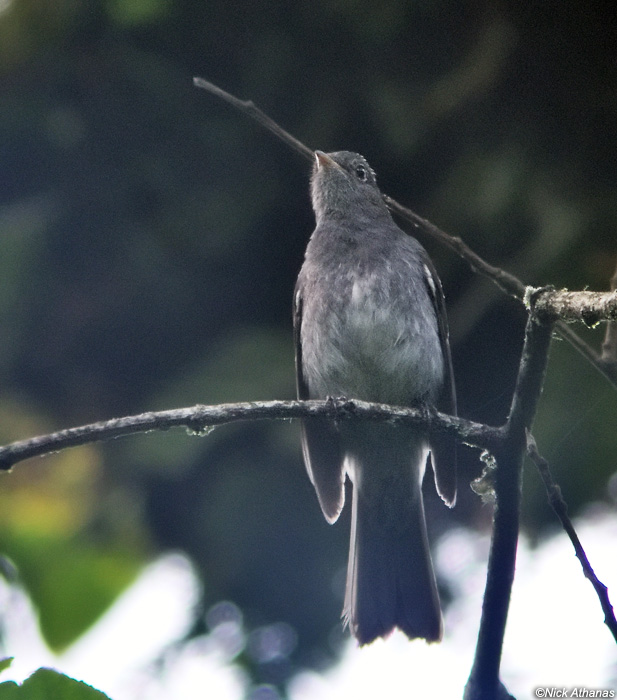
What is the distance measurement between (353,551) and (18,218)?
111cm

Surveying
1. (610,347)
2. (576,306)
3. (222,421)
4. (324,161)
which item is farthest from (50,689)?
(324,161)

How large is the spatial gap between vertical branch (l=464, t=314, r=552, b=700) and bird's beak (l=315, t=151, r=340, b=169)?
0.98m

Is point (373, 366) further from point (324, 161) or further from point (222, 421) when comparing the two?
point (222, 421)

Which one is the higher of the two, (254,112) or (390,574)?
(254,112)

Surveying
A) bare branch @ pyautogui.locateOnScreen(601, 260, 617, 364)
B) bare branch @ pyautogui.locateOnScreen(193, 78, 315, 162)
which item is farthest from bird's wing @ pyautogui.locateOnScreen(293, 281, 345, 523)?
bare branch @ pyautogui.locateOnScreen(601, 260, 617, 364)

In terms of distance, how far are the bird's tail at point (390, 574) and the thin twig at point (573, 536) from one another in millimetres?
530

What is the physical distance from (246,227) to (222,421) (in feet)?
2.65

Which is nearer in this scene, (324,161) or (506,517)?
(506,517)

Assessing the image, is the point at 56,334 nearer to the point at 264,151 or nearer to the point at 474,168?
the point at 264,151

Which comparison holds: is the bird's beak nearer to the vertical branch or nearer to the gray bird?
the gray bird

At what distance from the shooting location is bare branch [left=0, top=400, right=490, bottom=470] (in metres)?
1.22

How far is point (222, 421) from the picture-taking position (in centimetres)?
133

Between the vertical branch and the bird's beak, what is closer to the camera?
the vertical branch

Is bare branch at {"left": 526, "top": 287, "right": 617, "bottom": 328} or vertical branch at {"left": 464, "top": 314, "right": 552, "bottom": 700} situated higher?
bare branch at {"left": 526, "top": 287, "right": 617, "bottom": 328}
